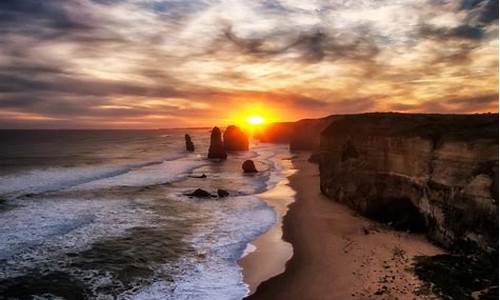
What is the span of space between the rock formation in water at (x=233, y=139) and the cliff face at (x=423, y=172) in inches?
2801

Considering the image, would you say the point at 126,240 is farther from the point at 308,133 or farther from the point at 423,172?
the point at 308,133

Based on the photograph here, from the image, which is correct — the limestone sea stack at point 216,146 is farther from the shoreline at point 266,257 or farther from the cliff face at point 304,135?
the shoreline at point 266,257

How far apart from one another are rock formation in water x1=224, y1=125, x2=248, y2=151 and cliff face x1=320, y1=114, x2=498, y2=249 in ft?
233

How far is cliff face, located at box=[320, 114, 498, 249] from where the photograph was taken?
700 inches

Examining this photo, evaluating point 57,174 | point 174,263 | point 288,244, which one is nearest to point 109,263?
point 174,263

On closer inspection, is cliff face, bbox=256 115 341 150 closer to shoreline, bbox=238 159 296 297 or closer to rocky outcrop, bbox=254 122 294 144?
rocky outcrop, bbox=254 122 294 144

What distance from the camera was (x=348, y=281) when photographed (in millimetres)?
16250

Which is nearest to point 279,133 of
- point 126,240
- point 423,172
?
point 423,172

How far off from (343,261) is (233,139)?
8697 centimetres

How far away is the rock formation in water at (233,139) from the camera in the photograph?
342 ft

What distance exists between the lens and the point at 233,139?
10481cm

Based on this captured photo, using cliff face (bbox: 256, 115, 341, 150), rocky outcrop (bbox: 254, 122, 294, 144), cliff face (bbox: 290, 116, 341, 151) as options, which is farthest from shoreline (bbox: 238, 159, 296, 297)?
rocky outcrop (bbox: 254, 122, 294, 144)

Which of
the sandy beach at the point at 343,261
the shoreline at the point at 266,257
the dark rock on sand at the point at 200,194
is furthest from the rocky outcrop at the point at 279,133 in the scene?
the sandy beach at the point at 343,261

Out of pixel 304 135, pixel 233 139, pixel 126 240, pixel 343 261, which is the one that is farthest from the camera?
pixel 233 139
